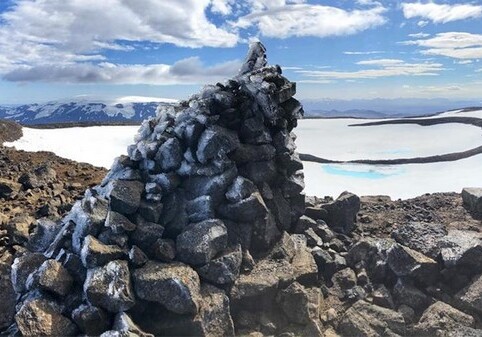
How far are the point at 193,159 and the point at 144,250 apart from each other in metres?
4.12

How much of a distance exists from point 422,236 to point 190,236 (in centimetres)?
1133

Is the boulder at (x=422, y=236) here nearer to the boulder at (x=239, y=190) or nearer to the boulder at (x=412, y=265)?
the boulder at (x=412, y=265)

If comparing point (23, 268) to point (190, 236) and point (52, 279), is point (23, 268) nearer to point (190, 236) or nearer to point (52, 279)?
point (52, 279)

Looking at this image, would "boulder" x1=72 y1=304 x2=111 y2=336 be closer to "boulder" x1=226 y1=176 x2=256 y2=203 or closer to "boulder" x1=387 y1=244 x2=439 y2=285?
"boulder" x1=226 y1=176 x2=256 y2=203

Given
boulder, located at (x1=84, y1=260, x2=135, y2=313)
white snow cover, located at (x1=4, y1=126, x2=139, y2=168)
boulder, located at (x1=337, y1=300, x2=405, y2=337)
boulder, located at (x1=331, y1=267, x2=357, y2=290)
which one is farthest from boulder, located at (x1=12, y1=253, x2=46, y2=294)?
white snow cover, located at (x1=4, y1=126, x2=139, y2=168)

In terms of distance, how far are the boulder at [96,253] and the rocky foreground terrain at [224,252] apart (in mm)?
36

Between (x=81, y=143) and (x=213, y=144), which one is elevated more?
(x=213, y=144)

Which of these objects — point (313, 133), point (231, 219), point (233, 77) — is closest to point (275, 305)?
point (231, 219)

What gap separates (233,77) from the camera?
1973 centimetres

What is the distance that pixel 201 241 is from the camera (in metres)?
15.3

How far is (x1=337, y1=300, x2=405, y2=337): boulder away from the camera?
1541 cm

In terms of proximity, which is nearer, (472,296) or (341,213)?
(472,296)

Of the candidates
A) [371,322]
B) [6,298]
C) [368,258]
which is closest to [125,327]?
[6,298]

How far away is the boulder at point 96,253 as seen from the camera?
45.9 ft
